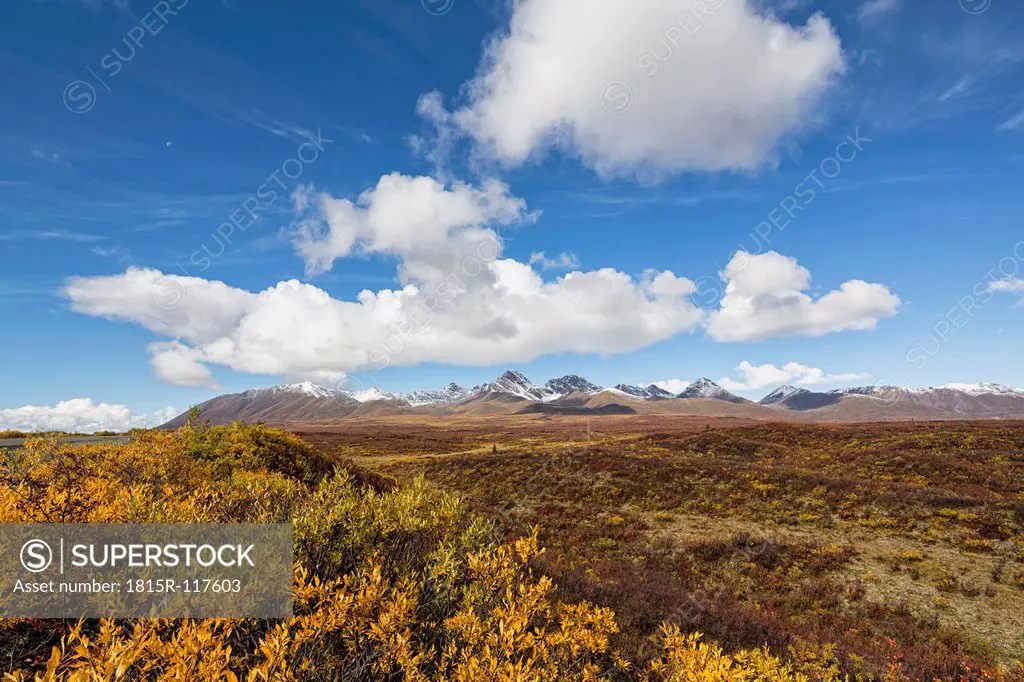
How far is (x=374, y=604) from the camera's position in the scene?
4.38m

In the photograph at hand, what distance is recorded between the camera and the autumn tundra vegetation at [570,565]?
4.04m

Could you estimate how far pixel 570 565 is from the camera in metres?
15.2

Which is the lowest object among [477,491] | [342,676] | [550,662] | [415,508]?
[477,491]

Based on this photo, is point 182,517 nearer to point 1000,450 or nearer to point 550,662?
point 550,662

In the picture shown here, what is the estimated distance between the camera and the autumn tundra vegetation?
13.3 feet

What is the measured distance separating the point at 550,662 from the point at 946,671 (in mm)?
10353

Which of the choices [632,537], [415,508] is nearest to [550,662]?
[415,508]

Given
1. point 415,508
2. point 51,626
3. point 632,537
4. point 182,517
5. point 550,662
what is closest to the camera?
point 51,626

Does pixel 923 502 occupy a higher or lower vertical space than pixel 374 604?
lower

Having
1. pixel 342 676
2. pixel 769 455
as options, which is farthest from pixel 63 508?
pixel 769 455

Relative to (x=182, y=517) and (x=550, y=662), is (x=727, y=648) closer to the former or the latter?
(x=550, y=662)

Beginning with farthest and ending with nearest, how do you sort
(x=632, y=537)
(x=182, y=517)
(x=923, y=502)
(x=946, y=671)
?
(x=923, y=502)
(x=632, y=537)
(x=946, y=671)
(x=182, y=517)

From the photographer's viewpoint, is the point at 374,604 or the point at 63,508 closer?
the point at 374,604

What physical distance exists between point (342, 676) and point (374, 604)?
2.02ft
